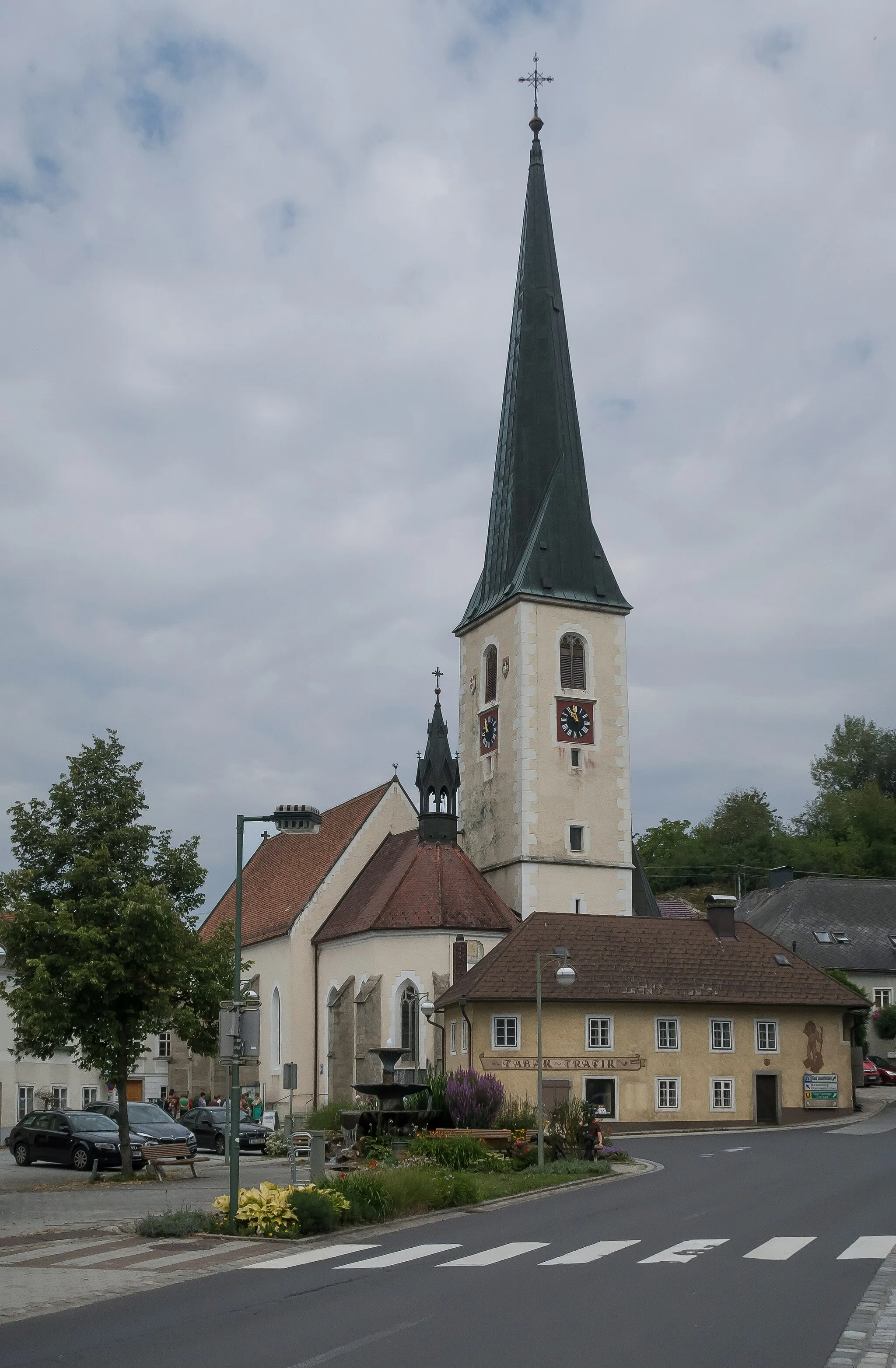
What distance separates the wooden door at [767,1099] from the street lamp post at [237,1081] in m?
28.0

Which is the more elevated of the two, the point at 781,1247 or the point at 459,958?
the point at 459,958

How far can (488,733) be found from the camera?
5334 centimetres

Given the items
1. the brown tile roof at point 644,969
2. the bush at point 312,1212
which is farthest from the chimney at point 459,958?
the bush at point 312,1212

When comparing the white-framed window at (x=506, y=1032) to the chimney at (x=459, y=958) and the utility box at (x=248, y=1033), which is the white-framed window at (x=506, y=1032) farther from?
the utility box at (x=248, y=1033)

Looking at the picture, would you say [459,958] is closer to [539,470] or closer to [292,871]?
[292,871]

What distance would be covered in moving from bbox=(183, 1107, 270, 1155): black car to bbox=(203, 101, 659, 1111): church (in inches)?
296

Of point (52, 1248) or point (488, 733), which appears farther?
point (488, 733)

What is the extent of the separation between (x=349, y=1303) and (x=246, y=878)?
55.8 metres

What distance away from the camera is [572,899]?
49.7 meters

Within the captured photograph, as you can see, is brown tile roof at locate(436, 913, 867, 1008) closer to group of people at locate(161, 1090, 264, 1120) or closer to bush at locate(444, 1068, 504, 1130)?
group of people at locate(161, 1090, 264, 1120)

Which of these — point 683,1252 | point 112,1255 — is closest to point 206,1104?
point 112,1255

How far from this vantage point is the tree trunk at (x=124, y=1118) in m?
29.2

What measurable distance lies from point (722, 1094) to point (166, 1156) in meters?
20.8

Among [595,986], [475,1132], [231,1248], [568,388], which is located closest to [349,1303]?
[231,1248]
